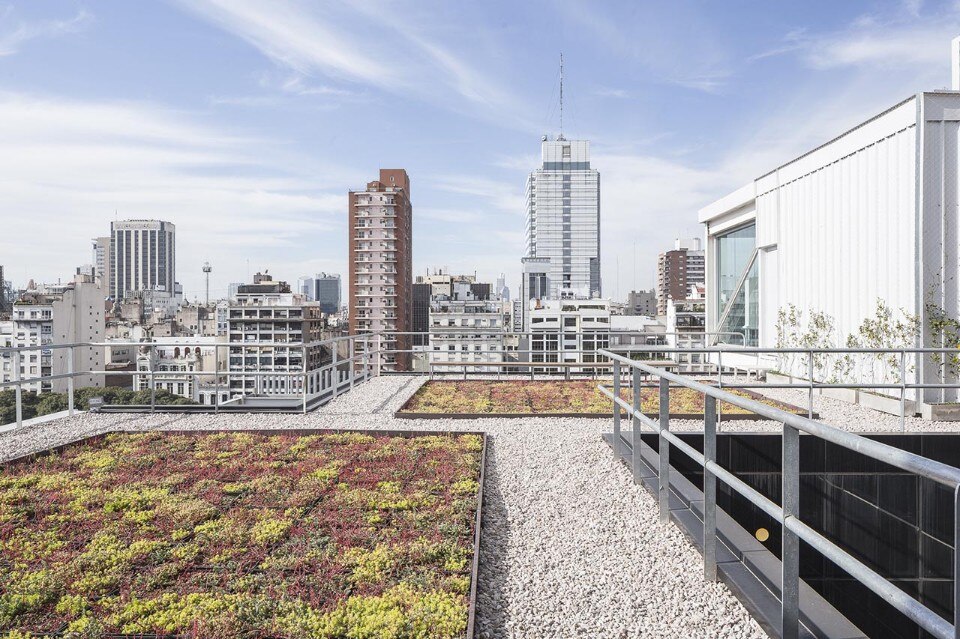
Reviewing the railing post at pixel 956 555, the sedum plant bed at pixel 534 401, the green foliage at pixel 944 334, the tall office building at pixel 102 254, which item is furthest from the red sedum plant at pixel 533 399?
the tall office building at pixel 102 254

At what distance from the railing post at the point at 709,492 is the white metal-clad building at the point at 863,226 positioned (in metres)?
7.43

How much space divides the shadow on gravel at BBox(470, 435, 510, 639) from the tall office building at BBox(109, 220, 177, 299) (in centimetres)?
15462

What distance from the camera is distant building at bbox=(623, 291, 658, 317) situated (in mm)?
149375

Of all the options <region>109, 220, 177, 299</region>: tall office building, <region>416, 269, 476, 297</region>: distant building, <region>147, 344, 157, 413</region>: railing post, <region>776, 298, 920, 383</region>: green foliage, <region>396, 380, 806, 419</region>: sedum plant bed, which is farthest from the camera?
<region>109, 220, 177, 299</region>: tall office building

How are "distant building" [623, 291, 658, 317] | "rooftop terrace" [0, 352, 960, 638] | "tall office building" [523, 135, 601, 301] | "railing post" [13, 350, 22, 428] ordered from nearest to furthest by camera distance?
"rooftop terrace" [0, 352, 960, 638]
"railing post" [13, 350, 22, 428]
"distant building" [623, 291, 658, 317]
"tall office building" [523, 135, 601, 301]

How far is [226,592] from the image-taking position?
9.64 ft

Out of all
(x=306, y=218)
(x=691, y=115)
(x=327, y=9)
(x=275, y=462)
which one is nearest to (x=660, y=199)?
(x=691, y=115)

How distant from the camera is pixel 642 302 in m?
156

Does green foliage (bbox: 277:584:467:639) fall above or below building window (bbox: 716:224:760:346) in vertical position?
below

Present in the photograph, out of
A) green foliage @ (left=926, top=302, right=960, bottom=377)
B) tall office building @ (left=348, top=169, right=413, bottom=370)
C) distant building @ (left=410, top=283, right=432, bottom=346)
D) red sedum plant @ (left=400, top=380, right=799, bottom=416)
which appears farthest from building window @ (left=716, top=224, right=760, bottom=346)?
distant building @ (left=410, top=283, right=432, bottom=346)

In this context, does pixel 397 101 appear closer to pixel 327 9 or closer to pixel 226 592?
pixel 327 9

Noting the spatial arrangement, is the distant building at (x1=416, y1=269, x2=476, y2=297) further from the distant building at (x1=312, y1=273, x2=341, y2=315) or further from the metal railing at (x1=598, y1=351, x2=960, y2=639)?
the metal railing at (x1=598, y1=351, x2=960, y2=639)

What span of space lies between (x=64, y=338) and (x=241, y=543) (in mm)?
10233

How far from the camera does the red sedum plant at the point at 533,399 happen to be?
869cm
